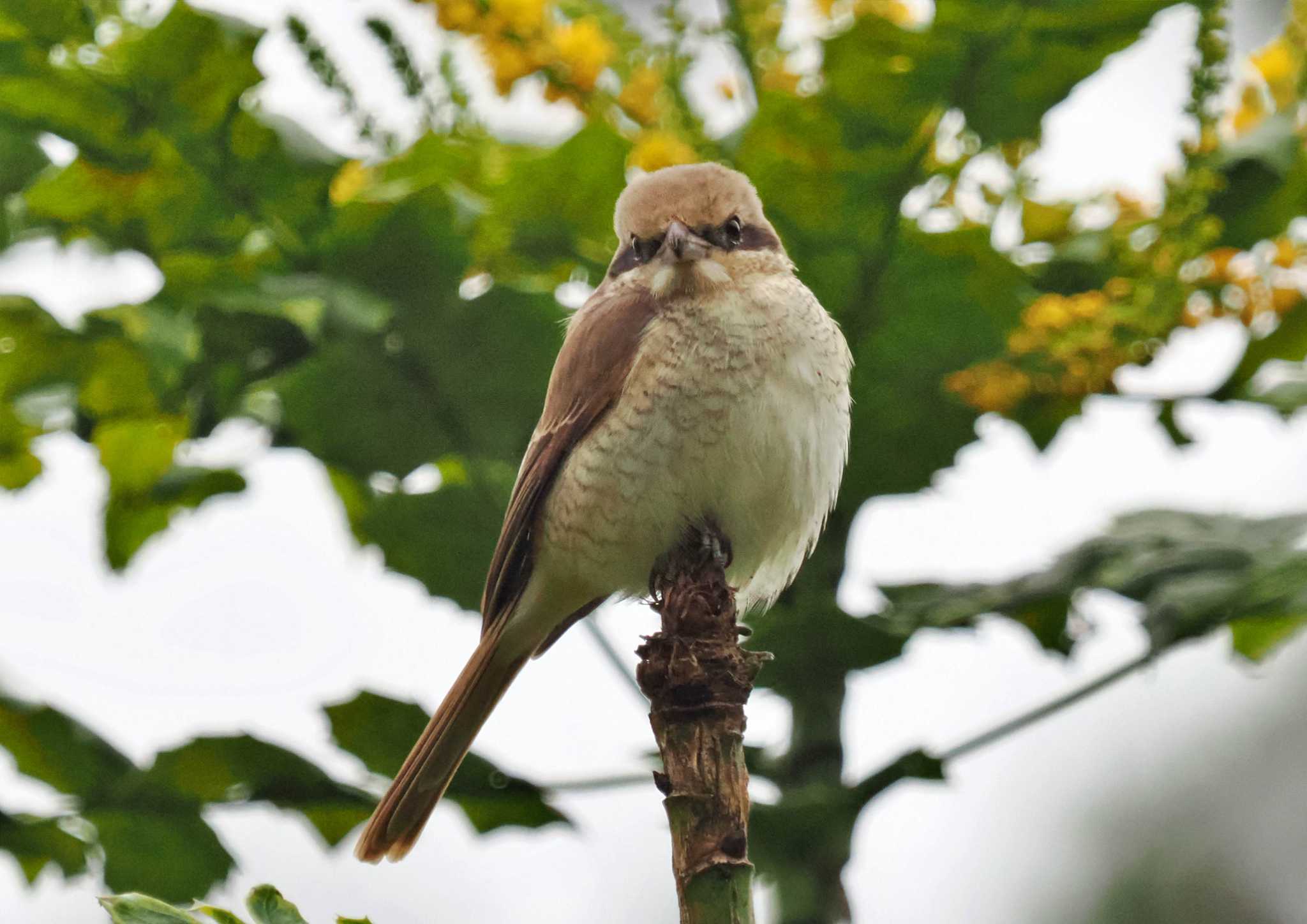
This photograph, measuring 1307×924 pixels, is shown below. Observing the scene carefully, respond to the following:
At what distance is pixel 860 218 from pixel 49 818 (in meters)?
1.66

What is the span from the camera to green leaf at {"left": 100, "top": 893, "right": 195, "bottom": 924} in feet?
4.02

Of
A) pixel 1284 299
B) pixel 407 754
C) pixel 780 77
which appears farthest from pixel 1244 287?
pixel 407 754

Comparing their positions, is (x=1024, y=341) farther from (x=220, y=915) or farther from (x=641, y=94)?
(x=220, y=915)

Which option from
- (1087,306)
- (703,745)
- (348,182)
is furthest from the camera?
(348,182)

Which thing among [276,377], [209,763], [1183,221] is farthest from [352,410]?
[1183,221]

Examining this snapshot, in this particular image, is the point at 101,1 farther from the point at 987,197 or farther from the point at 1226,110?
the point at 1226,110

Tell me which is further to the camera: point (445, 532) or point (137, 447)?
point (137, 447)

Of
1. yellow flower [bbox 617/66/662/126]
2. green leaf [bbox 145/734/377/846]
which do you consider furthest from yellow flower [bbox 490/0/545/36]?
green leaf [bbox 145/734/377/846]

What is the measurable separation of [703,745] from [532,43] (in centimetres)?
134

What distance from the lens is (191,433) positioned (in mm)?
2568

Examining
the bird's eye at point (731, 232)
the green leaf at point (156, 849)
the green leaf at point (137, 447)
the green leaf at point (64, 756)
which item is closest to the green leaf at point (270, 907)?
the green leaf at point (156, 849)

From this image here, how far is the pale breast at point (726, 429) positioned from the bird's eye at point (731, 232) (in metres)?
0.09

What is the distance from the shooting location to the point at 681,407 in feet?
8.78

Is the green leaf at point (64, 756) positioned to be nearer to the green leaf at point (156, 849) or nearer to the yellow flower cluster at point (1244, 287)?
the green leaf at point (156, 849)
